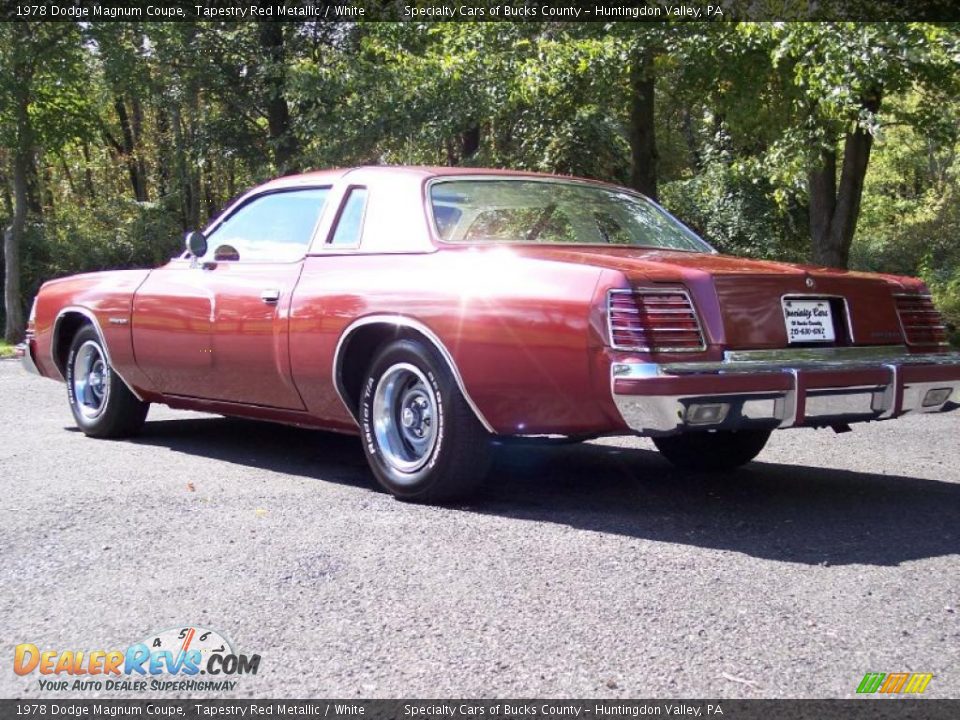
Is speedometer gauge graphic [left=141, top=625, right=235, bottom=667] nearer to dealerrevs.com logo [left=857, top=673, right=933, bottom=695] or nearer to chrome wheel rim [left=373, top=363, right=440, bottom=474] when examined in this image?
dealerrevs.com logo [left=857, top=673, right=933, bottom=695]

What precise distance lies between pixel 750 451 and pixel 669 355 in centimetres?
179

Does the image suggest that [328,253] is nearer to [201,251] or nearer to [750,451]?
[201,251]

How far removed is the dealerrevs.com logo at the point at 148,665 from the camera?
3.07 meters

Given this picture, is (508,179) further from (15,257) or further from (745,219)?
(745,219)

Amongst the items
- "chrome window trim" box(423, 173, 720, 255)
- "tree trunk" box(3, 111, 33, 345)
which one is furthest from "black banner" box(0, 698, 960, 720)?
"tree trunk" box(3, 111, 33, 345)

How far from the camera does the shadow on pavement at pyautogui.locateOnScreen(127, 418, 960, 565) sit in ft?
14.8

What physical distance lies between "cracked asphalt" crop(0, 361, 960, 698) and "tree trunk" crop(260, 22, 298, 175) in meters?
18.2

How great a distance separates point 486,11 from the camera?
16688 millimetres

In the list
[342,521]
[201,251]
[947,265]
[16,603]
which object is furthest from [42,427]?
[947,265]

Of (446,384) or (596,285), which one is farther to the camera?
(446,384)

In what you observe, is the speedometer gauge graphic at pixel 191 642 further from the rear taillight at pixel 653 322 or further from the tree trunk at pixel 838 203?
the tree trunk at pixel 838 203

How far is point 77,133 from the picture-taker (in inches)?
787

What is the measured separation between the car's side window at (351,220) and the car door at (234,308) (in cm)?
20

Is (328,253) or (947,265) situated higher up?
(328,253)
